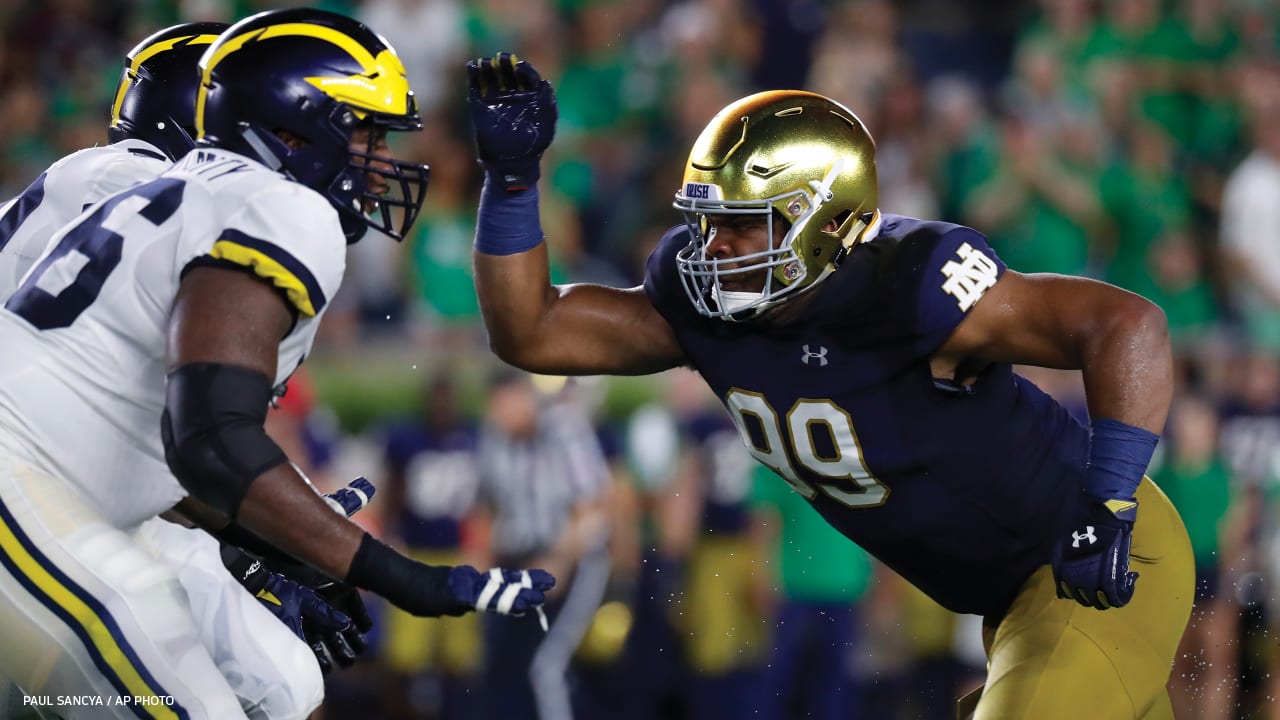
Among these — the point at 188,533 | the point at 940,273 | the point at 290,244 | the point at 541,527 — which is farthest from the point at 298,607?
the point at 541,527

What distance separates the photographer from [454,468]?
6.97 metres

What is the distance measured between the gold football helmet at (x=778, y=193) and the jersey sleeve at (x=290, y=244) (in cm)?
86

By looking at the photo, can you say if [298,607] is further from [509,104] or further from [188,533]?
[509,104]

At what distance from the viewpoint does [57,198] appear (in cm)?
366

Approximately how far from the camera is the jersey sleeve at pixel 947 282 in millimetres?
3379

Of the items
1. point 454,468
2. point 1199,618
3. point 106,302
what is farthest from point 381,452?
point 106,302

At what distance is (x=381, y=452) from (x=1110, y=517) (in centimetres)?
443

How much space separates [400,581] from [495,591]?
176mm

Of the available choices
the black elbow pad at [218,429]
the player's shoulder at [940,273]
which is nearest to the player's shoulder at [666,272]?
the player's shoulder at [940,273]

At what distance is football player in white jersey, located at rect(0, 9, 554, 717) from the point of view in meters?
2.82

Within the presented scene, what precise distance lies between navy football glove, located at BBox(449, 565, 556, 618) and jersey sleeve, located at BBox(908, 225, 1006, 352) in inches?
41.3

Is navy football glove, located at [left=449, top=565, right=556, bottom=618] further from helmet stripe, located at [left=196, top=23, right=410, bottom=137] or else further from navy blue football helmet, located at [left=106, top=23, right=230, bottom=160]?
navy blue football helmet, located at [left=106, top=23, right=230, bottom=160]

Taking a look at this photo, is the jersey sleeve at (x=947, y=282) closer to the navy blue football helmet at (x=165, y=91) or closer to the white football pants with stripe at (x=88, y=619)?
the white football pants with stripe at (x=88, y=619)

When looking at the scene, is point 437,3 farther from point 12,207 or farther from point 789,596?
point 12,207
